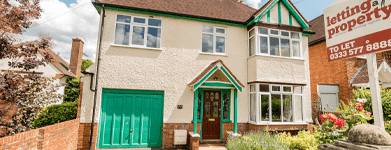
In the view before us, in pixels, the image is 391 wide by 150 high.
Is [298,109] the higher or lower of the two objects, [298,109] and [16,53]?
the lower

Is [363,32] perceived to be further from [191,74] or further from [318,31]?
[318,31]

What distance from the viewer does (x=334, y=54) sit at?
5.15 meters

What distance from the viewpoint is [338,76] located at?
12570mm

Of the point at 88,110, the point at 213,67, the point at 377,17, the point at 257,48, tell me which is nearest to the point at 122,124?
the point at 88,110

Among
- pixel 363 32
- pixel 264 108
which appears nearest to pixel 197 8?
pixel 264 108

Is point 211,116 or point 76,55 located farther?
point 76,55

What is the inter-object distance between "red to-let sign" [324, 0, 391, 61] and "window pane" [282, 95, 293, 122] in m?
4.32

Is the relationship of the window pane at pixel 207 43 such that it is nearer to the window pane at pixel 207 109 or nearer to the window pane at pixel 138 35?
the window pane at pixel 207 109

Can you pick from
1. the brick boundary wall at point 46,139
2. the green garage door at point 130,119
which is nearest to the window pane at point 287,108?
the green garage door at point 130,119

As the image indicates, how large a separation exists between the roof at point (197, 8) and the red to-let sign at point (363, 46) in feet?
17.0

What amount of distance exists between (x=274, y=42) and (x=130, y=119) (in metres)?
7.71

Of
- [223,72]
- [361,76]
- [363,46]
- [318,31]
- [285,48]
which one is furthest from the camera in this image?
[318,31]

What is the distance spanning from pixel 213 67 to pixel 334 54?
4297mm

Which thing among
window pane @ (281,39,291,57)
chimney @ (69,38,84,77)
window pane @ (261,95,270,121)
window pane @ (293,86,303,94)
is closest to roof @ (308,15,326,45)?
window pane @ (281,39,291,57)
